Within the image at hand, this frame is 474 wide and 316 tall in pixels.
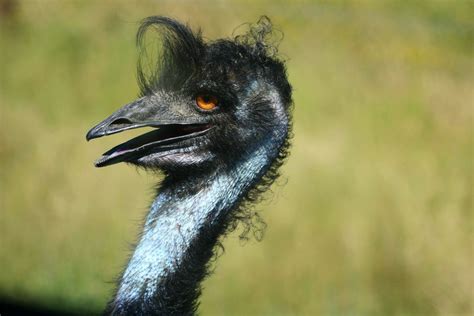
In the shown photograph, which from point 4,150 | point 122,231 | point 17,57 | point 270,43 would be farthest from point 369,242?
point 270,43

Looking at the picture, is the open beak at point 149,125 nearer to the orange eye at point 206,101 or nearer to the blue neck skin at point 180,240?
the orange eye at point 206,101

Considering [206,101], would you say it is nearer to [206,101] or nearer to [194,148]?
[206,101]

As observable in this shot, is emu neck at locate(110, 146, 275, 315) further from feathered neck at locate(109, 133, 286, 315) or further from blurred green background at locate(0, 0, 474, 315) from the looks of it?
blurred green background at locate(0, 0, 474, 315)

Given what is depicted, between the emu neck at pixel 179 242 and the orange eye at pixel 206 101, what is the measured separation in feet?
0.78

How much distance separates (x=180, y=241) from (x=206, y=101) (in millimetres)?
573

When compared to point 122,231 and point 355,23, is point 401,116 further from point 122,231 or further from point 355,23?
point 122,231

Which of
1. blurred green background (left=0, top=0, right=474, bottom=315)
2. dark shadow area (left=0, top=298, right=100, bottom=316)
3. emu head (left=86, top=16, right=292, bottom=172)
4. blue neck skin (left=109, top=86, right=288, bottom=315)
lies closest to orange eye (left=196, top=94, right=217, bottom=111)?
emu head (left=86, top=16, right=292, bottom=172)

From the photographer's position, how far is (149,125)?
4.52 meters

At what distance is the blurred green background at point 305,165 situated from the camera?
9.56 metres

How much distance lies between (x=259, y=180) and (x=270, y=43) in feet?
2.06

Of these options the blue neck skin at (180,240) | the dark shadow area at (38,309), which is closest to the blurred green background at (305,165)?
the dark shadow area at (38,309)

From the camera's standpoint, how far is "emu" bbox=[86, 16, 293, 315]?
4395 mm

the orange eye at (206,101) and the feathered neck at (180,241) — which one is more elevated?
the orange eye at (206,101)

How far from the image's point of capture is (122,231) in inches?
387
